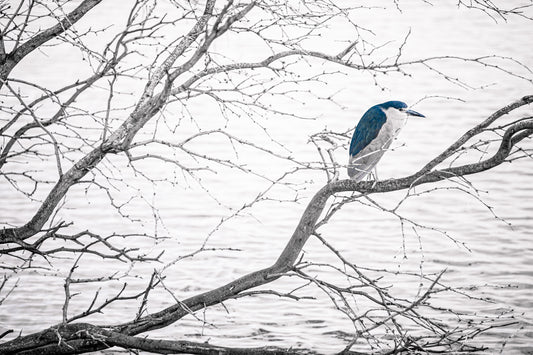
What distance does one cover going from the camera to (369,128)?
5.17 metres

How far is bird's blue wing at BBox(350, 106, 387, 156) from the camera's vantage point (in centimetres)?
514

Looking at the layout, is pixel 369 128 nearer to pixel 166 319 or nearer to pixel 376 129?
pixel 376 129

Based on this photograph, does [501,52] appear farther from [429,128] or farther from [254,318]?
[254,318]

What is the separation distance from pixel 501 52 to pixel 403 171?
458 cm

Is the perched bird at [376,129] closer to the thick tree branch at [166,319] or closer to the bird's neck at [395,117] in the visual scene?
the bird's neck at [395,117]

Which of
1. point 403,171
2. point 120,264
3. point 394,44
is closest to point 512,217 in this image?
point 403,171

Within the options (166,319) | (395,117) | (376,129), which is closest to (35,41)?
(166,319)

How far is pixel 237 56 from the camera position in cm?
1238

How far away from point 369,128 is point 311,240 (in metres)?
1.93

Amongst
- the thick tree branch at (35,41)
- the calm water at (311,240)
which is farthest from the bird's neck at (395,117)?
the thick tree branch at (35,41)

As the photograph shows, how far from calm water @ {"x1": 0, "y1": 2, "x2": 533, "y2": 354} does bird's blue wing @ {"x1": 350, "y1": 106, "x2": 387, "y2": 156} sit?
382 millimetres

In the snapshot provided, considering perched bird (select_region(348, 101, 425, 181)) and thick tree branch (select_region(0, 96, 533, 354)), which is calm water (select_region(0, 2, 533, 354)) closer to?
thick tree branch (select_region(0, 96, 533, 354))

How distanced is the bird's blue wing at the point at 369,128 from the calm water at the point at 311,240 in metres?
0.38

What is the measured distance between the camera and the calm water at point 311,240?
5.37 metres
